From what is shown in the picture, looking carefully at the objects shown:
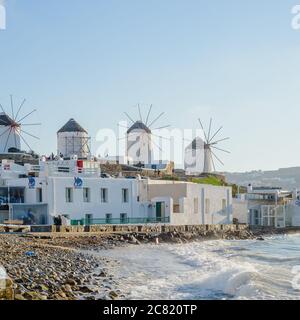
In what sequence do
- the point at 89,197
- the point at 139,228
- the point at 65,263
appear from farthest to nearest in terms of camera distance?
the point at 89,197
the point at 139,228
the point at 65,263

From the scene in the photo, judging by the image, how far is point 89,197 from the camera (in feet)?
119

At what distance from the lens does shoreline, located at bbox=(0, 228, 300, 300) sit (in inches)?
528

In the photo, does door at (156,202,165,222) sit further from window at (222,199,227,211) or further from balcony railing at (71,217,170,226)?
window at (222,199,227,211)

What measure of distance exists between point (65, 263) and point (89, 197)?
16.4 meters

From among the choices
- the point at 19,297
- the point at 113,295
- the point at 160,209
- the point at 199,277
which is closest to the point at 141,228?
the point at 160,209

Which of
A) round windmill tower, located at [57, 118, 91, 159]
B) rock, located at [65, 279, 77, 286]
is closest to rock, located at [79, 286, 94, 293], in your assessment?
rock, located at [65, 279, 77, 286]

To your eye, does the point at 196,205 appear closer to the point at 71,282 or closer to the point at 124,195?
the point at 124,195

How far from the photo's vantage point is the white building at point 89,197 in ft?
114

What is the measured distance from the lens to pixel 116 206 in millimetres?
37344

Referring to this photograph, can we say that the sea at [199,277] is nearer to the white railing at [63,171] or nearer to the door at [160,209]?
the white railing at [63,171]

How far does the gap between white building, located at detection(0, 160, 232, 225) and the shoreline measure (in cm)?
243

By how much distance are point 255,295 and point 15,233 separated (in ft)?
57.3

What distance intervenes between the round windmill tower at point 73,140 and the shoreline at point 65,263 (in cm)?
2289

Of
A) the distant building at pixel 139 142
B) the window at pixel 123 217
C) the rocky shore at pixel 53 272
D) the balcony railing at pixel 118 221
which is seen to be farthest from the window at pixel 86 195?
the distant building at pixel 139 142
